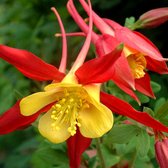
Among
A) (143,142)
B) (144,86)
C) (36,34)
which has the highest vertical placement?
(144,86)

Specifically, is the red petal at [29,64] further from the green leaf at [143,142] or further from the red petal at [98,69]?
the green leaf at [143,142]

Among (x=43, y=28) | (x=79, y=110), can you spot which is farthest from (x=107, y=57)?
(x=43, y=28)

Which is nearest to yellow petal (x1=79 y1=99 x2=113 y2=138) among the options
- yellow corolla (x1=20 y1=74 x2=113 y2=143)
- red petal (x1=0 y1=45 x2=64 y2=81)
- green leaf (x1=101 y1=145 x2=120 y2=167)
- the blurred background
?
yellow corolla (x1=20 y1=74 x2=113 y2=143)

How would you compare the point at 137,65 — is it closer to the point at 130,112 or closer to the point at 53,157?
the point at 130,112

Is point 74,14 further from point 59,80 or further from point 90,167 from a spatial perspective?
point 90,167

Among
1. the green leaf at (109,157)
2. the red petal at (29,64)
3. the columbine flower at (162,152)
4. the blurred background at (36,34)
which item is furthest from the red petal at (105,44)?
the blurred background at (36,34)

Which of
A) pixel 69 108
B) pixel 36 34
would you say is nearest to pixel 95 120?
pixel 69 108
